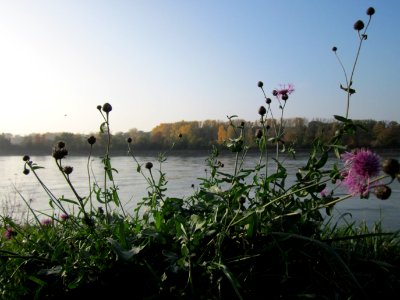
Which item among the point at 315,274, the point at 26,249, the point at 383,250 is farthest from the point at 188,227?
the point at 383,250

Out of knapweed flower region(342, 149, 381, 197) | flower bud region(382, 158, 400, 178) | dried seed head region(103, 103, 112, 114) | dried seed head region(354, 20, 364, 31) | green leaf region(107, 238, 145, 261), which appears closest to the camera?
flower bud region(382, 158, 400, 178)

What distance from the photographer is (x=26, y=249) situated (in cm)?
185

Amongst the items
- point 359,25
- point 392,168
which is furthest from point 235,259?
point 359,25

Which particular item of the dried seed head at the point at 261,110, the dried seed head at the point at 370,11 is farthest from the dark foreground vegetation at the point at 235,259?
the dried seed head at the point at 370,11

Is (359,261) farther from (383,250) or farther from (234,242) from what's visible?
(383,250)

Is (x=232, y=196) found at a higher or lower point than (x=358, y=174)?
lower

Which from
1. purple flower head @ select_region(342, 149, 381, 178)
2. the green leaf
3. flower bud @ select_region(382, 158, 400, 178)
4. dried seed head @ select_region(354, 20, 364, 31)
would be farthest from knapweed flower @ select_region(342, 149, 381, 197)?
dried seed head @ select_region(354, 20, 364, 31)

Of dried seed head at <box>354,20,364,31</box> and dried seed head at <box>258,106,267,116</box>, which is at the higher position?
dried seed head at <box>354,20,364,31</box>

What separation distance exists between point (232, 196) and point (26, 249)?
1.05 meters

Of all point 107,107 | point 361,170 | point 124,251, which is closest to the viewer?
point 361,170

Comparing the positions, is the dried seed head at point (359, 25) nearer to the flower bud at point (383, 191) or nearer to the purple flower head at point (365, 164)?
the purple flower head at point (365, 164)

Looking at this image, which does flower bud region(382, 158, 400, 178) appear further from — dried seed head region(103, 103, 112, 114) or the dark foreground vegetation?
dried seed head region(103, 103, 112, 114)

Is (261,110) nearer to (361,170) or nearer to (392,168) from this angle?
(361,170)

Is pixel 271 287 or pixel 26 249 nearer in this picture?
pixel 271 287
